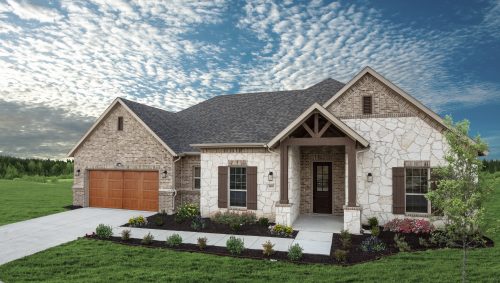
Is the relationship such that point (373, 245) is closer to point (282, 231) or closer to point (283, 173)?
point (282, 231)

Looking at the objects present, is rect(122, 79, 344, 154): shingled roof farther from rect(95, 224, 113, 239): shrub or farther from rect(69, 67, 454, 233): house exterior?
rect(95, 224, 113, 239): shrub

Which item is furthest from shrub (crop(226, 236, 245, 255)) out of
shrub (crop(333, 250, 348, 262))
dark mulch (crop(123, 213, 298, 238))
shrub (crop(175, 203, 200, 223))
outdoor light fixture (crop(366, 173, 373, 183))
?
outdoor light fixture (crop(366, 173, 373, 183))

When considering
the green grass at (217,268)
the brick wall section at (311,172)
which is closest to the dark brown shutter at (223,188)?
the brick wall section at (311,172)

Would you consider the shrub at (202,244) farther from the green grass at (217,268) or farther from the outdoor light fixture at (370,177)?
the outdoor light fixture at (370,177)

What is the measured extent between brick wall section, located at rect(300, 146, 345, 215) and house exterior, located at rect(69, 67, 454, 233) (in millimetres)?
50

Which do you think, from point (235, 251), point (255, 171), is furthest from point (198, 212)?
point (235, 251)

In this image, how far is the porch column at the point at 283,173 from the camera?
45.3ft

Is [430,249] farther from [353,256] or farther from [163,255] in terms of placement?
[163,255]

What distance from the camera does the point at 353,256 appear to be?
9906 millimetres

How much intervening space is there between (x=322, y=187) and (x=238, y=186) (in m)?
4.25

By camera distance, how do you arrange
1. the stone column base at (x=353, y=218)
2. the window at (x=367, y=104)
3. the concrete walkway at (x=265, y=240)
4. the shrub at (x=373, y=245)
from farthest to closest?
the window at (x=367, y=104) → the stone column base at (x=353, y=218) → the concrete walkway at (x=265, y=240) → the shrub at (x=373, y=245)

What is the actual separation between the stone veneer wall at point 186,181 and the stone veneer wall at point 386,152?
865cm

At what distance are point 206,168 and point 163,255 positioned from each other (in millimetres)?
6476

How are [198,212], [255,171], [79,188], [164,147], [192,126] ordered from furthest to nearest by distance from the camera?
1. [192,126]
2. [79,188]
3. [164,147]
4. [198,212]
5. [255,171]
